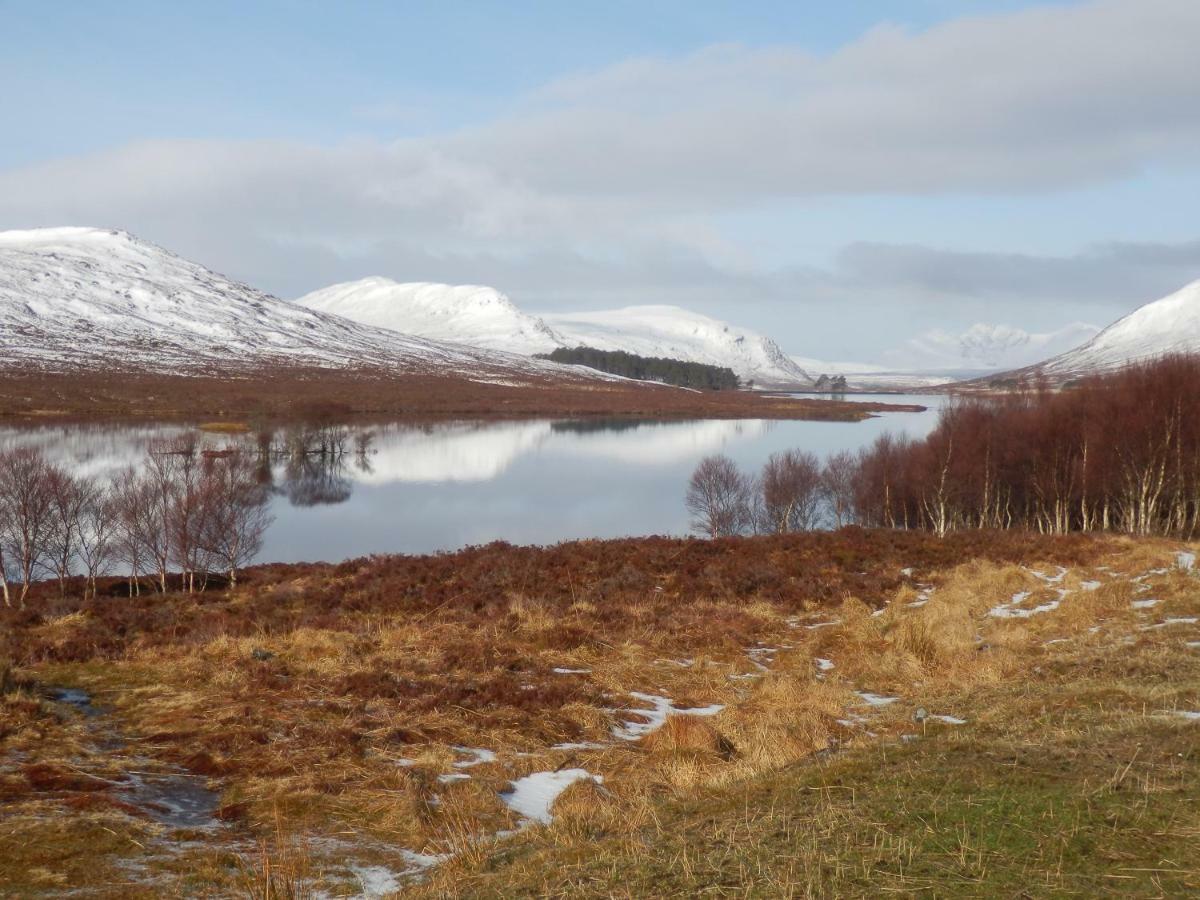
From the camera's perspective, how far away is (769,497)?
55281 mm

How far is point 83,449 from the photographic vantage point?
6128cm

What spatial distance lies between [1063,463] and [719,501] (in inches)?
722

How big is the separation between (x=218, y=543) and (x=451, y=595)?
12.0 metres

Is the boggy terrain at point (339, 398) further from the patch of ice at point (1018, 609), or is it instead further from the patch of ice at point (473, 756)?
the patch of ice at point (473, 756)

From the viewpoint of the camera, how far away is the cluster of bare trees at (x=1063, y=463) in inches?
1508

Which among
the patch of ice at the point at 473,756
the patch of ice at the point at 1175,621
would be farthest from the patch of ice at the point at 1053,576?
the patch of ice at the point at 473,756

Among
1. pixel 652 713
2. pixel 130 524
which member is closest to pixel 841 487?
pixel 130 524

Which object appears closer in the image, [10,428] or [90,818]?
[90,818]

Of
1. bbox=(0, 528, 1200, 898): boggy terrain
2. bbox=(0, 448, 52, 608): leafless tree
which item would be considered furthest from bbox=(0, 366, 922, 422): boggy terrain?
bbox=(0, 528, 1200, 898): boggy terrain

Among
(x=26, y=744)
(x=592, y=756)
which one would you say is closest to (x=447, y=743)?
(x=592, y=756)

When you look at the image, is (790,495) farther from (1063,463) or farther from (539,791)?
(539,791)

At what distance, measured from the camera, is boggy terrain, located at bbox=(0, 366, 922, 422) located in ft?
315

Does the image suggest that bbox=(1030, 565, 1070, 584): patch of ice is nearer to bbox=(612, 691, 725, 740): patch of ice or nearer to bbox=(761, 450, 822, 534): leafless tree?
bbox=(612, 691, 725, 740): patch of ice

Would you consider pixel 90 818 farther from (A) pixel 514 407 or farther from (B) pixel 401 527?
(A) pixel 514 407
